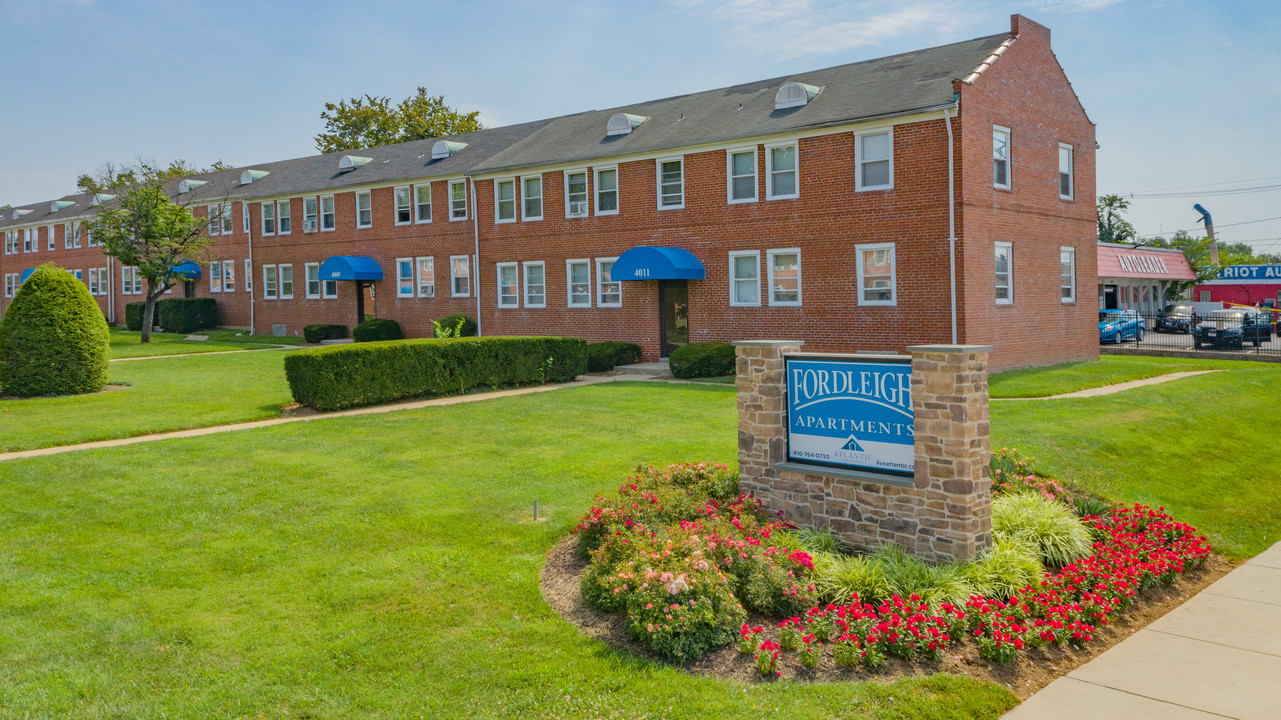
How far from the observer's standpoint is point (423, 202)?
→ 113 ft

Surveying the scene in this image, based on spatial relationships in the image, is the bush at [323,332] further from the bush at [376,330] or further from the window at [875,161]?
the window at [875,161]

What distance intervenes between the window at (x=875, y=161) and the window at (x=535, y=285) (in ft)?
38.6

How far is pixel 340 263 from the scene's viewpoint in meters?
35.4

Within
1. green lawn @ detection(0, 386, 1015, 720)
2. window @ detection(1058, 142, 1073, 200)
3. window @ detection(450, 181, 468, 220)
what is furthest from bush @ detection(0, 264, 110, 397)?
window @ detection(1058, 142, 1073, 200)

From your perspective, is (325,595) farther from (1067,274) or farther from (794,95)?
(1067,274)

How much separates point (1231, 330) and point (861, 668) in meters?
31.0

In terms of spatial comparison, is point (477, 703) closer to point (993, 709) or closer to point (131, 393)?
point (993, 709)

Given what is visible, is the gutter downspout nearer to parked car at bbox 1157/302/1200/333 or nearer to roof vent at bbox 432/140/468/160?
roof vent at bbox 432/140/468/160

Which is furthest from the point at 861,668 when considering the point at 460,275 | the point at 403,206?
the point at 403,206

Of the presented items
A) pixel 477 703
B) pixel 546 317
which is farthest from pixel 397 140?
pixel 477 703

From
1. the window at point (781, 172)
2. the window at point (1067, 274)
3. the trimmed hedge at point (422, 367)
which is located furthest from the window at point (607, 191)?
the window at point (1067, 274)

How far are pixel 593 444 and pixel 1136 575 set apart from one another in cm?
712

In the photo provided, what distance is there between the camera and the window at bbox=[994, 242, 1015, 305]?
2295 centimetres

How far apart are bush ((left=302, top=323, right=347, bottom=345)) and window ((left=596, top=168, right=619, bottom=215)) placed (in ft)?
46.4
